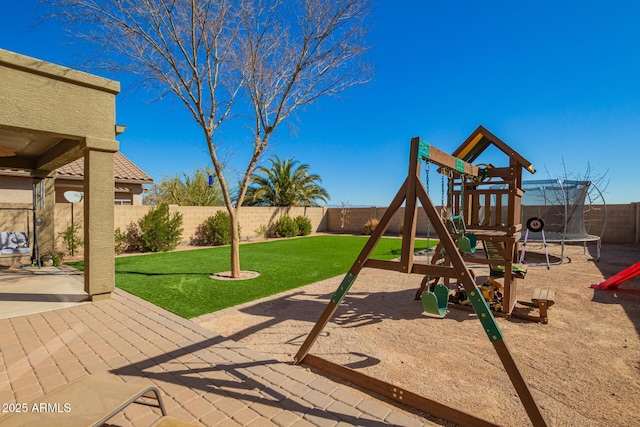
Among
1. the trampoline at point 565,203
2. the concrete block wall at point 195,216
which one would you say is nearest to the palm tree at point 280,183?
the concrete block wall at point 195,216

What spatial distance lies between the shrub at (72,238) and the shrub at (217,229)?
501 centimetres

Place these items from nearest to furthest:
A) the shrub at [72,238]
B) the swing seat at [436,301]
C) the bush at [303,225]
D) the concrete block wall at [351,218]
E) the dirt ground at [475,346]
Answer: the dirt ground at [475,346] < the swing seat at [436,301] < the shrub at [72,238] < the bush at [303,225] < the concrete block wall at [351,218]

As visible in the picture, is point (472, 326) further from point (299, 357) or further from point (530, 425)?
point (299, 357)

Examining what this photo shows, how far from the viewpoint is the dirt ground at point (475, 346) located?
2678 mm

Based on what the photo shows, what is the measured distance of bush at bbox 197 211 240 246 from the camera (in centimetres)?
1460

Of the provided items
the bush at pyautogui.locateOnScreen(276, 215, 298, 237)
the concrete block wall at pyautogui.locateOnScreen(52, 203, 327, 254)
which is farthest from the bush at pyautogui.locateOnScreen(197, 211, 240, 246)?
the bush at pyautogui.locateOnScreen(276, 215, 298, 237)

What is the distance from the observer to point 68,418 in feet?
5.30

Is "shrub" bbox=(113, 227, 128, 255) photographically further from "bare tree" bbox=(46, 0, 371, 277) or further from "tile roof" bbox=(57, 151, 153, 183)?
"bare tree" bbox=(46, 0, 371, 277)

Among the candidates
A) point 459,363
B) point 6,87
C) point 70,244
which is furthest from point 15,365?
point 70,244

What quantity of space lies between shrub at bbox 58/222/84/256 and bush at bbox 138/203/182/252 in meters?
1.93

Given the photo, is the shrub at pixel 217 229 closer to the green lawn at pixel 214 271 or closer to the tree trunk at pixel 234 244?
the green lawn at pixel 214 271

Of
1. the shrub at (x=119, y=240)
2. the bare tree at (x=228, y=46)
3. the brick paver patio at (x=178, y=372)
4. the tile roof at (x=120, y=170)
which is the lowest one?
the brick paver patio at (x=178, y=372)

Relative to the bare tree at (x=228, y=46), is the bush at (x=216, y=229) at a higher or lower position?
lower

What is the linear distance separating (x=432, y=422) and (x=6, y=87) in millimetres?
6626
